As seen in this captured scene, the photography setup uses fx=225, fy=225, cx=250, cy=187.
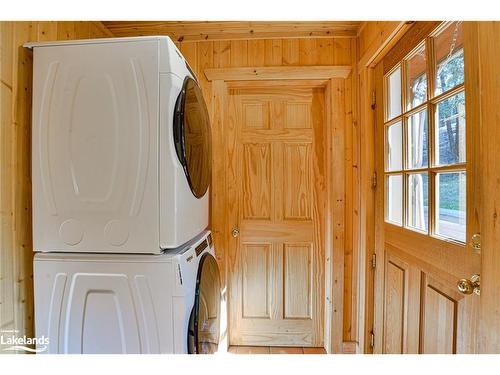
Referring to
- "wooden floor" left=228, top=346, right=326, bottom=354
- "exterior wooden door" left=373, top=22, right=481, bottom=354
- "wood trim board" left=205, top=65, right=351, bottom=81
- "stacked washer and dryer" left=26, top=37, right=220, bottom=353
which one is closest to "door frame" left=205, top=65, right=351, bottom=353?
"wood trim board" left=205, top=65, right=351, bottom=81

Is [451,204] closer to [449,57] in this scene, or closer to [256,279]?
[449,57]

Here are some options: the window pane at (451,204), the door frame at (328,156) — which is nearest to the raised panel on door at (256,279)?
the door frame at (328,156)

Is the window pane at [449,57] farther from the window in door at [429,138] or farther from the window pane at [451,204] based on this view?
the window pane at [451,204]

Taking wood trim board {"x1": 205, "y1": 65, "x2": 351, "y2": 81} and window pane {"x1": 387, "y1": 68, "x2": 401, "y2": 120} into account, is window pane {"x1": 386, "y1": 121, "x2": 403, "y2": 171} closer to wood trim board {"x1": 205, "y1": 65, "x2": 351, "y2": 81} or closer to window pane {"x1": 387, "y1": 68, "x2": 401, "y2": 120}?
window pane {"x1": 387, "y1": 68, "x2": 401, "y2": 120}

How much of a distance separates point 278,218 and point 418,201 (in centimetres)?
86

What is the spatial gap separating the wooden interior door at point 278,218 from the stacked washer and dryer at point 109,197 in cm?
90

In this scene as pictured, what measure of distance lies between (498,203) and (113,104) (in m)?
1.24

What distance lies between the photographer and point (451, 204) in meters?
0.88

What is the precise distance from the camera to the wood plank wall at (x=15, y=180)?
808 mm

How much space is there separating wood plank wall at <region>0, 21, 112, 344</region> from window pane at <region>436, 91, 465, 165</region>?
162cm

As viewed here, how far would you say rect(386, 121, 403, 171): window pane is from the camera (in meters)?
1.21

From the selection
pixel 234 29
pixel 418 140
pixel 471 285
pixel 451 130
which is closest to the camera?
pixel 471 285

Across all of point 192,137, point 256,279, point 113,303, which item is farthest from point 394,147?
point 113,303

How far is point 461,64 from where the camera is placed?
82cm
